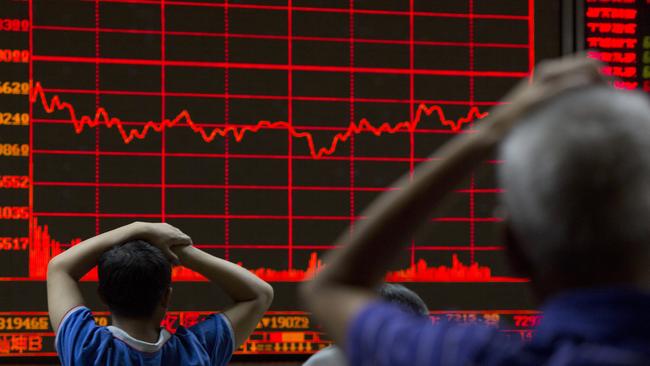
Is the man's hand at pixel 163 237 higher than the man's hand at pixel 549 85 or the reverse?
the reverse

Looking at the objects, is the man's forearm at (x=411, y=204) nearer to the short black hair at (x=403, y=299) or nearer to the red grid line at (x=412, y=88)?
the short black hair at (x=403, y=299)

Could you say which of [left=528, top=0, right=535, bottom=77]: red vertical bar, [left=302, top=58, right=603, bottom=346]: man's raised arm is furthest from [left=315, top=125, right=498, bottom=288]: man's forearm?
[left=528, top=0, right=535, bottom=77]: red vertical bar

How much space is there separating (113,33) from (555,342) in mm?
2386

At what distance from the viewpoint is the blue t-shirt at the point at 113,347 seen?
1490 mm

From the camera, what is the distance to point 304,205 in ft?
9.00

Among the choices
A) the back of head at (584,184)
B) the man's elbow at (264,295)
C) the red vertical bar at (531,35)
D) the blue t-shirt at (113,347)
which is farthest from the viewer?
the red vertical bar at (531,35)

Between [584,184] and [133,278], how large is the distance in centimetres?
123

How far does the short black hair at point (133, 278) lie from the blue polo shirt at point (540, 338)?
1112 millimetres

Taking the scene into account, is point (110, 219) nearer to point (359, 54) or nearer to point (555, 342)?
point (359, 54)

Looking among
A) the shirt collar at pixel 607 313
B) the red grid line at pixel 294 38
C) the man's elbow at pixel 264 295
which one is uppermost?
the red grid line at pixel 294 38

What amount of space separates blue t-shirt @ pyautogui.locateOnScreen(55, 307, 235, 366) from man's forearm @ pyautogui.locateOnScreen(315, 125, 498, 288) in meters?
1.06

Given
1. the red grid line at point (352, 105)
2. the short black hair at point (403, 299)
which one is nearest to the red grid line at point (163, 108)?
the red grid line at point (352, 105)

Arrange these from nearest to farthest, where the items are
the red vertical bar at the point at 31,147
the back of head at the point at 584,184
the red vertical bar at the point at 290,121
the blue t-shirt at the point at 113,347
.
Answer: the back of head at the point at 584,184, the blue t-shirt at the point at 113,347, the red vertical bar at the point at 31,147, the red vertical bar at the point at 290,121

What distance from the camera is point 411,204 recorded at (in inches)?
19.4
